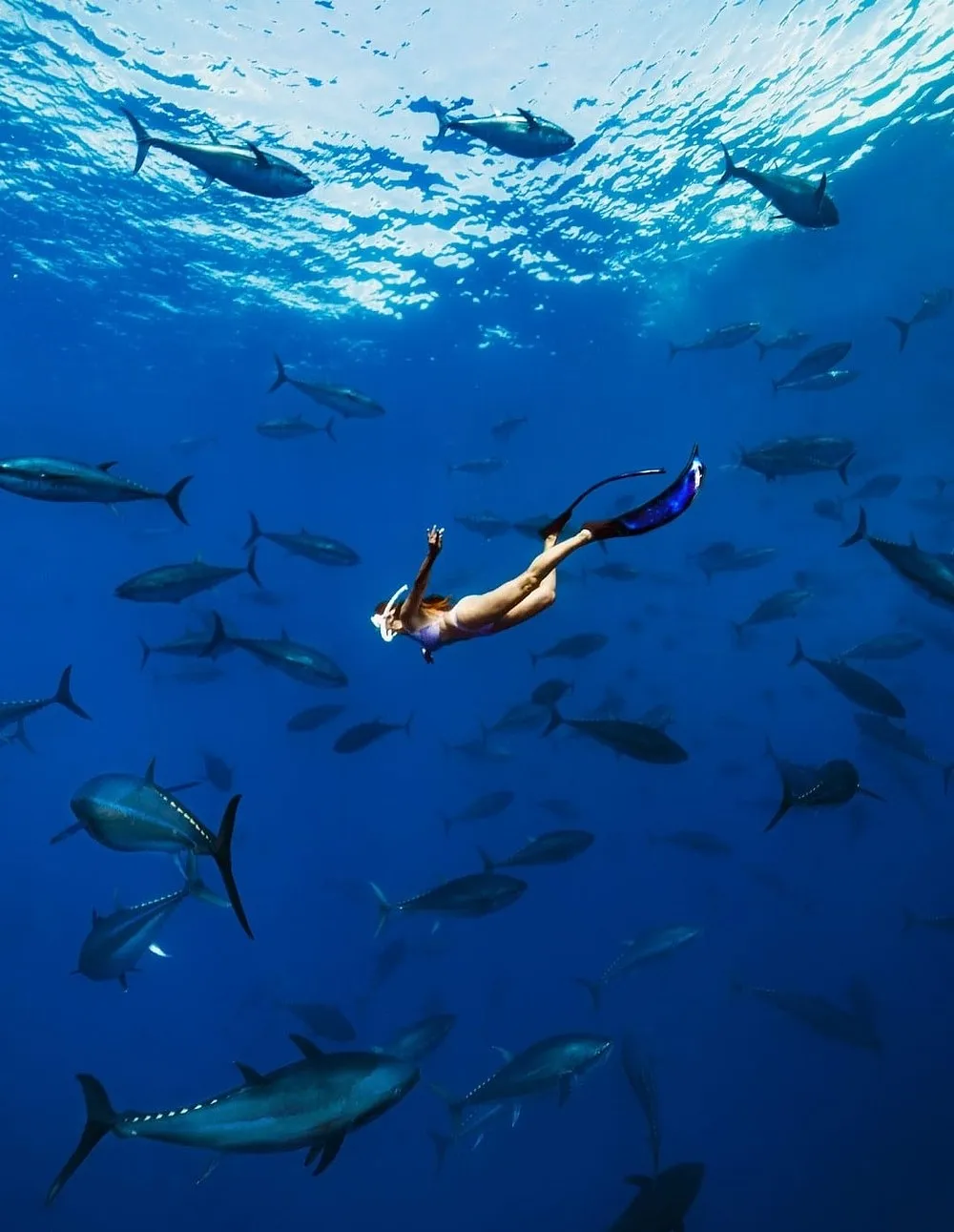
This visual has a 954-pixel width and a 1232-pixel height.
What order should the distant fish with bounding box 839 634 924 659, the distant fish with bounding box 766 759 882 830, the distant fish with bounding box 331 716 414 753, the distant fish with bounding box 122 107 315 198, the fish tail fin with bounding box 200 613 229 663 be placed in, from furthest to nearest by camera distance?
the distant fish with bounding box 839 634 924 659 → the distant fish with bounding box 331 716 414 753 → the fish tail fin with bounding box 200 613 229 663 → the distant fish with bounding box 122 107 315 198 → the distant fish with bounding box 766 759 882 830

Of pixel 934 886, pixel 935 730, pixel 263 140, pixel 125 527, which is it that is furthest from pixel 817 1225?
pixel 125 527

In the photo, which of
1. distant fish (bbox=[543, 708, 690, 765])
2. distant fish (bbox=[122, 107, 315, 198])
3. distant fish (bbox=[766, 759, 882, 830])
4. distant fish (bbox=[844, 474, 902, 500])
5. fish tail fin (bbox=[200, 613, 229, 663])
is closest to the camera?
distant fish (bbox=[766, 759, 882, 830])

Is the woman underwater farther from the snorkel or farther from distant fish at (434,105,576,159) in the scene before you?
distant fish at (434,105,576,159)

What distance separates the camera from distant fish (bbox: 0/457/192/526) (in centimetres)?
482

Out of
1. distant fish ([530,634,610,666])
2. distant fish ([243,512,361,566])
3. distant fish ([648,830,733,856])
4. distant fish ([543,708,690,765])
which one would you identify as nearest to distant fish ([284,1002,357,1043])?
distant fish ([530,634,610,666])

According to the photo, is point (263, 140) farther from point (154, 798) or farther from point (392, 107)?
point (154, 798)

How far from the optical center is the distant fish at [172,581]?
717cm

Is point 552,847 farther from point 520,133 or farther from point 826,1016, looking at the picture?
point 520,133

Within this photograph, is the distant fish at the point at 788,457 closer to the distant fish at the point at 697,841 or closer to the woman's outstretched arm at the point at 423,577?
the woman's outstretched arm at the point at 423,577

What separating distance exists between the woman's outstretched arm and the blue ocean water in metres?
5.20

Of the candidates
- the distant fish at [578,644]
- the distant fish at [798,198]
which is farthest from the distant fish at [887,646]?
the distant fish at [798,198]

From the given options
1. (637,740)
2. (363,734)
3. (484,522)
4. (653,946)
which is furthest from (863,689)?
(484,522)

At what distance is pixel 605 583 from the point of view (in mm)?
41781

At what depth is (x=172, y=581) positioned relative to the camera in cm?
734
